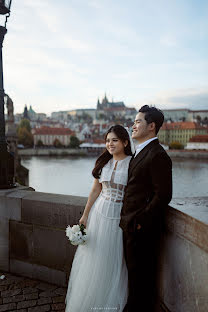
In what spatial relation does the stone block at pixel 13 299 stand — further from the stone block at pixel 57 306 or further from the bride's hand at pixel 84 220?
the bride's hand at pixel 84 220

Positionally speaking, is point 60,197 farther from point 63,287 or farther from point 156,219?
point 156,219

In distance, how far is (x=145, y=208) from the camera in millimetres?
1717

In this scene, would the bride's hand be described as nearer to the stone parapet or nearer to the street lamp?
the stone parapet

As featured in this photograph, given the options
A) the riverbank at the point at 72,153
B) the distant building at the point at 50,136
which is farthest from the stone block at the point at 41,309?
the distant building at the point at 50,136

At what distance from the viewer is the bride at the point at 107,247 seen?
6.70ft

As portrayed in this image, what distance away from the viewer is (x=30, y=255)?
9.53 ft

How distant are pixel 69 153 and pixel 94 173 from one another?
232 feet

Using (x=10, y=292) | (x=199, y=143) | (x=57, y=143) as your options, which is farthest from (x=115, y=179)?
(x=57, y=143)

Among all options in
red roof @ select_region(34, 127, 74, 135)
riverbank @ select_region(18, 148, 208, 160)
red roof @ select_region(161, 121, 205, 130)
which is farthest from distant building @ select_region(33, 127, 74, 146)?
red roof @ select_region(161, 121, 205, 130)

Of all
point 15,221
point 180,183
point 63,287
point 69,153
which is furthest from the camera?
point 69,153

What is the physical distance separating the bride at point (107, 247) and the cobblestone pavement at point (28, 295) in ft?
1.25

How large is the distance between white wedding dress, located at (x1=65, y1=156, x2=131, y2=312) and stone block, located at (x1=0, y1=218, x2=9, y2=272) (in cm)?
108

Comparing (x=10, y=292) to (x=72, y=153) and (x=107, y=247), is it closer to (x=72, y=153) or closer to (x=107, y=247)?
(x=107, y=247)

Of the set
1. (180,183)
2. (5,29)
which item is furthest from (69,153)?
(5,29)
